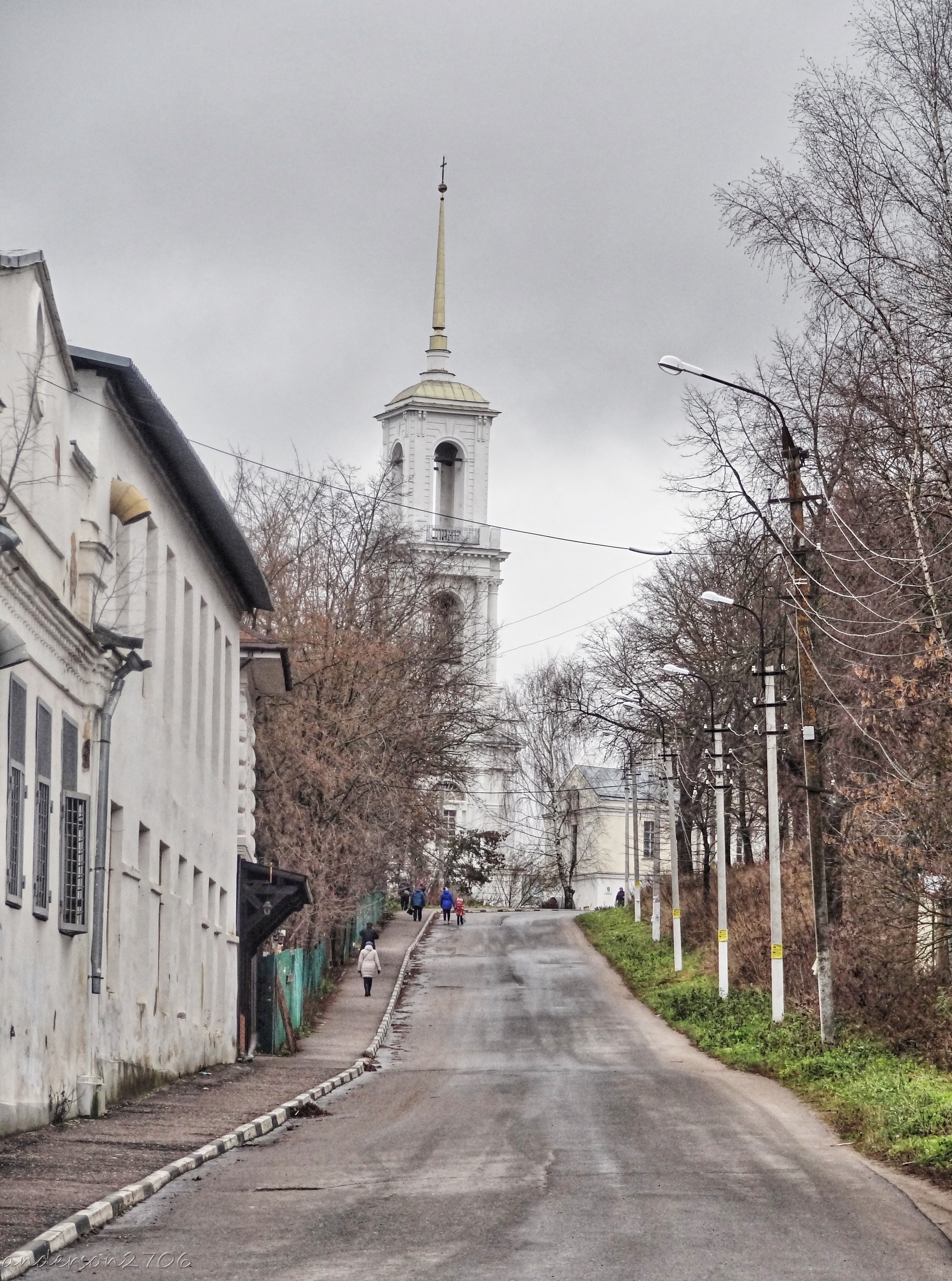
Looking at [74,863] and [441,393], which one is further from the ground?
[441,393]

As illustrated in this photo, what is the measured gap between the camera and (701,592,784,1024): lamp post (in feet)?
105

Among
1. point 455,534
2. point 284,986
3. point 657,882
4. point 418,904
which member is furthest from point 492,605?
point 284,986

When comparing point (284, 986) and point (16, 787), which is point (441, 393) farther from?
point (16, 787)

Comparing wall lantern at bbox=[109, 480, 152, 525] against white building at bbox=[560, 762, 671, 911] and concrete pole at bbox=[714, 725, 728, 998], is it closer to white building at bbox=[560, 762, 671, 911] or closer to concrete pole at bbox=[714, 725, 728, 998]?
concrete pole at bbox=[714, 725, 728, 998]

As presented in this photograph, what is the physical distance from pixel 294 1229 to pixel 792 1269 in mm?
2957

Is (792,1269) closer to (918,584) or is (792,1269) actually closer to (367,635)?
(918,584)

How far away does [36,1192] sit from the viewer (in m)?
12.1

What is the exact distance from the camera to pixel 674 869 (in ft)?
156

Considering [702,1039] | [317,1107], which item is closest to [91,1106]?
[317,1107]

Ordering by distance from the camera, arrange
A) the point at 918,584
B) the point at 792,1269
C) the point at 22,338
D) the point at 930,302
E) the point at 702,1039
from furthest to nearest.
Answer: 1. the point at 702,1039
2. the point at 918,584
3. the point at 930,302
4. the point at 22,338
5. the point at 792,1269

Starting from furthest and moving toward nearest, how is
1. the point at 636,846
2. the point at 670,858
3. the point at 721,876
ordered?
the point at 636,846, the point at 670,858, the point at 721,876

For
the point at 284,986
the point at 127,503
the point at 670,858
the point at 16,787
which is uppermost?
the point at 127,503

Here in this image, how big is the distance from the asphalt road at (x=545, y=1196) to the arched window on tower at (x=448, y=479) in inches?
2543

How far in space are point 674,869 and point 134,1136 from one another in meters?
31.9
